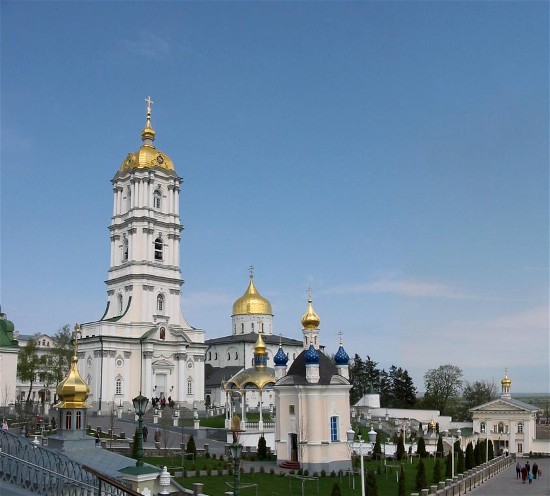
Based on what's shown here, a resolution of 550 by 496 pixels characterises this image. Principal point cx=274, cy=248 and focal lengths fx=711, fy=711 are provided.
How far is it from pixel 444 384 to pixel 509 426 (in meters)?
20.0

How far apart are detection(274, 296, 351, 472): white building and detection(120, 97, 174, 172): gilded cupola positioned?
111ft

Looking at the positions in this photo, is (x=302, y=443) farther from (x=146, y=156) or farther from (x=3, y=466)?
(x=146, y=156)

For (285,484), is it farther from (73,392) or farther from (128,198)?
(128,198)

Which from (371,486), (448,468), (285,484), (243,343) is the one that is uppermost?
(243,343)

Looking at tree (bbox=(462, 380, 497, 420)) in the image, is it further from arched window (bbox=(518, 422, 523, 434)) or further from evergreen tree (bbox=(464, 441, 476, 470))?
evergreen tree (bbox=(464, 441, 476, 470))

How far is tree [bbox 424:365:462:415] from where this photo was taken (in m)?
73.6

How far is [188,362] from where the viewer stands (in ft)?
198

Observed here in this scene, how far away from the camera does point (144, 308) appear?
58.7 meters

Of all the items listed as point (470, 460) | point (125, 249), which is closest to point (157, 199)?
point (125, 249)

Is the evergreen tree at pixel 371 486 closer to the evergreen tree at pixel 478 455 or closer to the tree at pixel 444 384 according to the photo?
the evergreen tree at pixel 478 455

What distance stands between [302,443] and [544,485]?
10952 mm

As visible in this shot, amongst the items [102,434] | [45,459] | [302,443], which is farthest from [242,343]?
[45,459]

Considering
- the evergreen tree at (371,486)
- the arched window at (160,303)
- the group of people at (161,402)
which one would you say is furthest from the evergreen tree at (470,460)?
the arched window at (160,303)

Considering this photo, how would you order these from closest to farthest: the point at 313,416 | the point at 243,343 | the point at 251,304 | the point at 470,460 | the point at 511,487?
1. the point at 511,487
2. the point at 313,416
3. the point at 470,460
4. the point at 243,343
5. the point at 251,304
